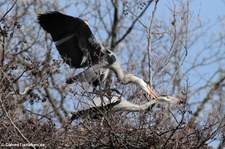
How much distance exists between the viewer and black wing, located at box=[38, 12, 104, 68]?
345 inches

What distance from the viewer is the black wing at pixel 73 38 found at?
877 cm

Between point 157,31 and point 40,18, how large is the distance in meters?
1.47

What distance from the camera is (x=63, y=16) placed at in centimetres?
873

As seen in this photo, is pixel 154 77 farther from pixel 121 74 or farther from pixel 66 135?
pixel 66 135

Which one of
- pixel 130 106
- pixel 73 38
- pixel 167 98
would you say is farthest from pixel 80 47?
pixel 167 98

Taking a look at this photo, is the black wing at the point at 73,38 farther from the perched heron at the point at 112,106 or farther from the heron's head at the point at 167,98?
the heron's head at the point at 167,98

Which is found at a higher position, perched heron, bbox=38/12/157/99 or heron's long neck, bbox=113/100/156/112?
perched heron, bbox=38/12/157/99

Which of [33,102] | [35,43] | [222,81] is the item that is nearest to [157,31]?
[33,102]

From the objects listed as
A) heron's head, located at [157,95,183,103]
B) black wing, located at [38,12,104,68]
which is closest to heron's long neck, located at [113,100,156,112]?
heron's head, located at [157,95,183,103]

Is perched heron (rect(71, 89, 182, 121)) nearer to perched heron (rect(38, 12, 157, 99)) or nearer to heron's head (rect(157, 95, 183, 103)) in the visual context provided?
heron's head (rect(157, 95, 183, 103))

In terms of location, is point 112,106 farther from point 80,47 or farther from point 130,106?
point 80,47

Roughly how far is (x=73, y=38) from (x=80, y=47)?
0.15 m

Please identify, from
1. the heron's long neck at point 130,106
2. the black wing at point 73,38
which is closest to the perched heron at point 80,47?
the black wing at point 73,38

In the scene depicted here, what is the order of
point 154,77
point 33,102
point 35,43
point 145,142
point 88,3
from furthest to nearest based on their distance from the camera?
point 88,3
point 35,43
point 154,77
point 33,102
point 145,142
